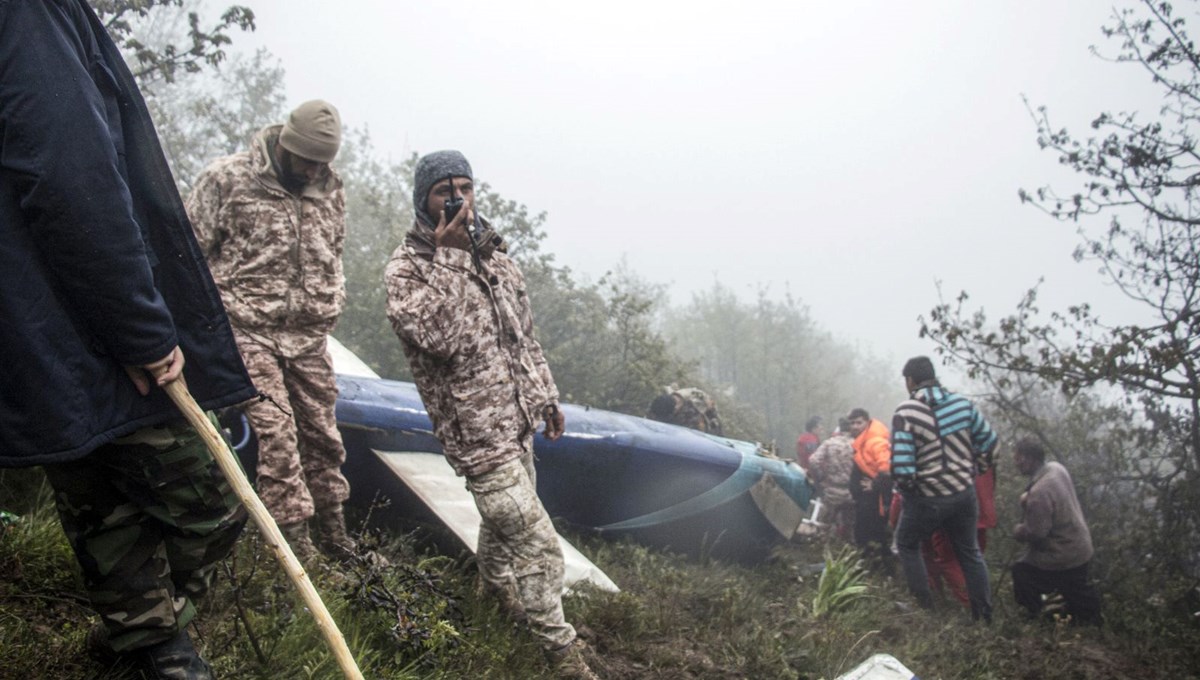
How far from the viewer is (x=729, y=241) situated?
16950 centimetres

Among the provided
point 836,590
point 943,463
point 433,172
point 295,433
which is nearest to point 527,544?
point 295,433

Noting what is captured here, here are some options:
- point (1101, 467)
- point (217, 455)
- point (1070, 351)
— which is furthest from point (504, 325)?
point (1101, 467)

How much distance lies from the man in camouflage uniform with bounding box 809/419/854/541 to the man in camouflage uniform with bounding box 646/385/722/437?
1.62 m

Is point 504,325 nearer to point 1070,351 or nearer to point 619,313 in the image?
point 1070,351

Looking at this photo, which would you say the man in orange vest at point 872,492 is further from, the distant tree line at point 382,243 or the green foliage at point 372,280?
the green foliage at point 372,280

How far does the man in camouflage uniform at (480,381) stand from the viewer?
328 cm

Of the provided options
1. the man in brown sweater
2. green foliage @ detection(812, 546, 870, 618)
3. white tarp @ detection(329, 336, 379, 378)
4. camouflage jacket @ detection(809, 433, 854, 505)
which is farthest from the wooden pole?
camouflage jacket @ detection(809, 433, 854, 505)

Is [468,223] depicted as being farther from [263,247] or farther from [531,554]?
[531,554]

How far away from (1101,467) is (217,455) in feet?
31.4

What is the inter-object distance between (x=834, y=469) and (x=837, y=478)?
130mm

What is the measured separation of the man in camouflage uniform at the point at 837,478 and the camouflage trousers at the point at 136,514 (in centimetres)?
906

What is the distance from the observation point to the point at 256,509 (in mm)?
1725

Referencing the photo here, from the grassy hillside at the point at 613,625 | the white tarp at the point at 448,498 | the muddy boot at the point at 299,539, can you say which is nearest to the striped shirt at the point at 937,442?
the grassy hillside at the point at 613,625

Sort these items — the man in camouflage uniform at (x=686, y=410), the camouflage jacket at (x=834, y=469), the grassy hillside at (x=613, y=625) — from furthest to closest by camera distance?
the camouflage jacket at (x=834, y=469), the man in camouflage uniform at (x=686, y=410), the grassy hillside at (x=613, y=625)
